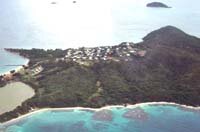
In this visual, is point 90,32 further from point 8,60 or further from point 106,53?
point 8,60

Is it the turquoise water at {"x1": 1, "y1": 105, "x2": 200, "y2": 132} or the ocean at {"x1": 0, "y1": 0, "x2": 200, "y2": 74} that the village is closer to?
the ocean at {"x1": 0, "y1": 0, "x2": 200, "y2": 74}

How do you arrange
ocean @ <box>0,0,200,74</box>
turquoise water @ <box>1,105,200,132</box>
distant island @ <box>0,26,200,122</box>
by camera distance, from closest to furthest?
1. turquoise water @ <box>1,105,200,132</box>
2. distant island @ <box>0,26,200,122</box>
3. ocean @ <box>0,0,200,74</box>

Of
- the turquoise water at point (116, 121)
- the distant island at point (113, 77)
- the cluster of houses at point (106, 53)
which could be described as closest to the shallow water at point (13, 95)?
the distant island at point (113, 77)

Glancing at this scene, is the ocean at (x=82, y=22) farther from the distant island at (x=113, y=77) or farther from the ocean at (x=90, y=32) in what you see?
the distant island at (x=113, y=77)

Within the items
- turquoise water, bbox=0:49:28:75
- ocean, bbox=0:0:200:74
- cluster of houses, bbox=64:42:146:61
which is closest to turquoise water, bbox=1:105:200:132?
cluster of houses, bbox=64:42:146:61

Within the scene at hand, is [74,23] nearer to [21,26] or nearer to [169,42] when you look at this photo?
[21,26]

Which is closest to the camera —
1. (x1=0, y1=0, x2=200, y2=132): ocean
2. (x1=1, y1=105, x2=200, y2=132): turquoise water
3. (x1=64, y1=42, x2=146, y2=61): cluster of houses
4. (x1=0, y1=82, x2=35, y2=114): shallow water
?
(x1=1, y1=105, x2=200, y2=132): turquoise water

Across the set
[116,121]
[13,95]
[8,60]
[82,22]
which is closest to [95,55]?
[8,60]
